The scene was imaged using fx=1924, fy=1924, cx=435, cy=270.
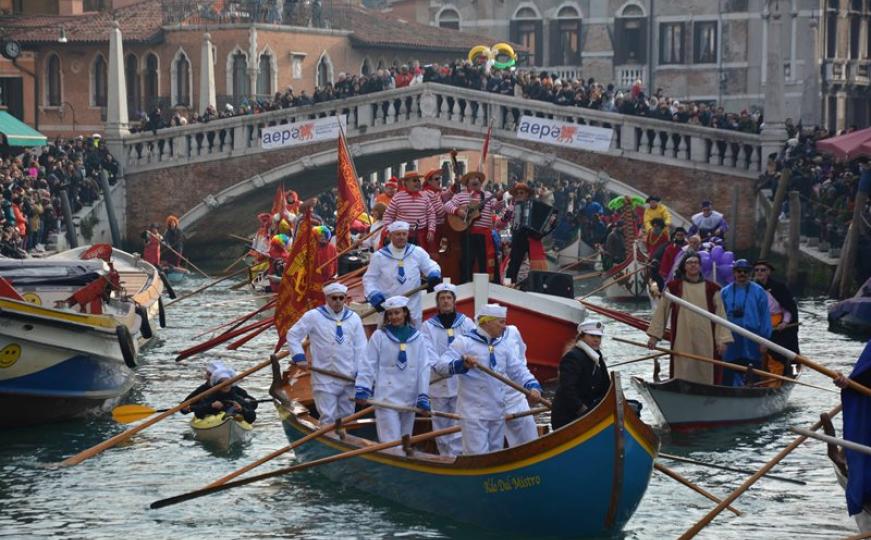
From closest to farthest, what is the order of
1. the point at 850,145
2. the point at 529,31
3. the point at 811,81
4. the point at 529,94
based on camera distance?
the point at 850,145, the point at 529,94, the point at 811,81, the point at 529,31

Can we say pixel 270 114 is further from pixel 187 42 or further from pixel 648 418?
pixel 648 418

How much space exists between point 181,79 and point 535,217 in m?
23.1

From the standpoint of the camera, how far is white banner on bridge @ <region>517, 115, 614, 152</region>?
29.5 metres

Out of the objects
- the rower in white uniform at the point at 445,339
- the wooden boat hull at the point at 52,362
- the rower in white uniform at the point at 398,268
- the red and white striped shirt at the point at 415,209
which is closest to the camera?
the rower in white uniform at the point at 445,339

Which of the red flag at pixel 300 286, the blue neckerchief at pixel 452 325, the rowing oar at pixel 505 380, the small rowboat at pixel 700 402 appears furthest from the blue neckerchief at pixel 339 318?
the small rowboat at pixel 700 402

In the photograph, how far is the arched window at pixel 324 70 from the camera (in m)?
40.6

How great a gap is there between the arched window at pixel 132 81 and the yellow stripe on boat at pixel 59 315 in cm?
2453

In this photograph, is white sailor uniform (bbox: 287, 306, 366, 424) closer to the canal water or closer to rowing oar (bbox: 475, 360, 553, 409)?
the canal water

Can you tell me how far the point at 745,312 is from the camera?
48.2ft

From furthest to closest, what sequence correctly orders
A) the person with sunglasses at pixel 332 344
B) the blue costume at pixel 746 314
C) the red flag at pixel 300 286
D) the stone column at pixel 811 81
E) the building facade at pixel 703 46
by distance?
the building facade at pixel 703 46 → the stone column at pixel 811 81 → the red flag at pixel 300 286 → the blue costume at pixel 746 314 → the person with sunglasses at pixel 332 344

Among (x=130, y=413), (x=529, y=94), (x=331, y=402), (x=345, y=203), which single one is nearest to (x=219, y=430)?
(x=130, y=413)

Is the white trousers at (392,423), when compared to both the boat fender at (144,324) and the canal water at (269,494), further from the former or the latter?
the boat fender at (144,324)

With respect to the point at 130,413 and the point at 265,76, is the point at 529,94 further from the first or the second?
the point at 130,413

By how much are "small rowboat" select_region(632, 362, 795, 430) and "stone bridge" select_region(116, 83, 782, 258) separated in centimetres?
1375
